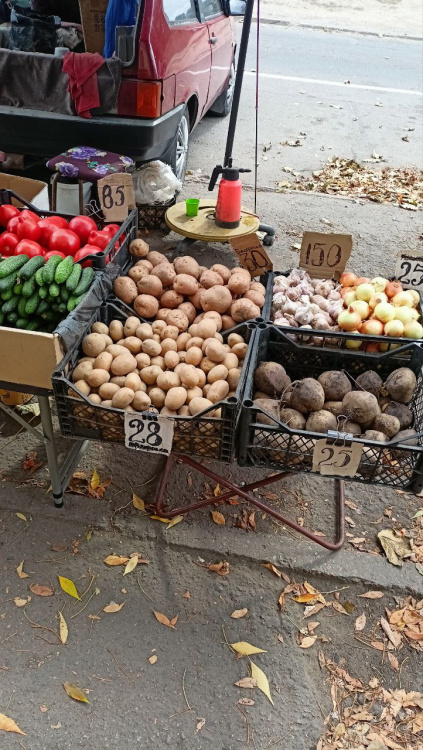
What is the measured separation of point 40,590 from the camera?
260 cm

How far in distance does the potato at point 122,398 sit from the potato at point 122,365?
179mm

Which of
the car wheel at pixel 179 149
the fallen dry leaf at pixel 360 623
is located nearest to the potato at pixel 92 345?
the fallen dry leaf at pixel 360 623

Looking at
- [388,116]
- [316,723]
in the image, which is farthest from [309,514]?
[388,116]

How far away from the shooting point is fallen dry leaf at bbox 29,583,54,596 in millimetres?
2588

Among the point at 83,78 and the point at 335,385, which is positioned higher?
the point at 83,78

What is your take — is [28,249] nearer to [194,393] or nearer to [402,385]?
[194,393]

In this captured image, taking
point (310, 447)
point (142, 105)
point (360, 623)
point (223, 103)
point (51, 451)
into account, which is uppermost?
point (142, 105)

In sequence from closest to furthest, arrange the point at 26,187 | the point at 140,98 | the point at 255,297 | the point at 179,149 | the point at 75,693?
the point at 75,693, the point at 255,297, the point at 26,187, the point at 140,98, the point at 179,149

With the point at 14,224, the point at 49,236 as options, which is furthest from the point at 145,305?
the point at 14,224

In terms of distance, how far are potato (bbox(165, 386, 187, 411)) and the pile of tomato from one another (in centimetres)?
103

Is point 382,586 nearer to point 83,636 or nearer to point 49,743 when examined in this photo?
point 83,636

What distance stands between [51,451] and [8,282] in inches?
34.6

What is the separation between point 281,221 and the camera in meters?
6.27

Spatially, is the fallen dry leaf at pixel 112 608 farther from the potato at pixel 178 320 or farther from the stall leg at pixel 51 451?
the potato at pixel 178 320
